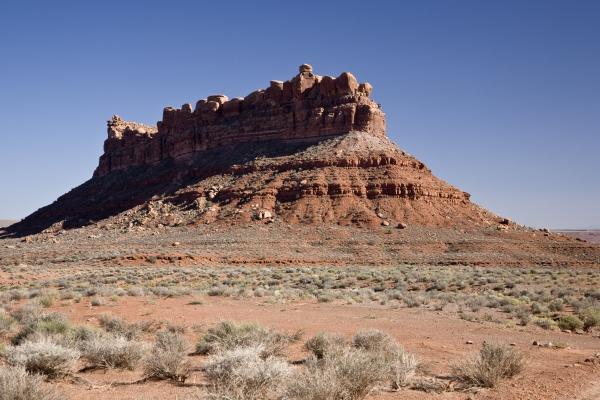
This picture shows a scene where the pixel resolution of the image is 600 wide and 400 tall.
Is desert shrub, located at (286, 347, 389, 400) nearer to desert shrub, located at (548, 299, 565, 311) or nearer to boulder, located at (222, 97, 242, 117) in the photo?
desert shrub, located at (548, 299, 565, 311)

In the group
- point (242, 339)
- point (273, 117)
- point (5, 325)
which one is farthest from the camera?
point (273, 117)

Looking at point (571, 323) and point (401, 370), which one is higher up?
point (401, 370)

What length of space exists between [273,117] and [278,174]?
43.3 ft

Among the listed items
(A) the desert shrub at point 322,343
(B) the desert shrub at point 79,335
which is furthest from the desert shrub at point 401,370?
(B) the desert shrub at point 79,335

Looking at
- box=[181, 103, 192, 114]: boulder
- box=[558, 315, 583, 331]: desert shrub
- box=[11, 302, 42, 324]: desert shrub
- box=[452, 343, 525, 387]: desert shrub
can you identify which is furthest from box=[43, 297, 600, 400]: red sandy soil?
box=[181, 103, 192, 114]: boulder

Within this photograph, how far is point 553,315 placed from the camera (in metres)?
16.0

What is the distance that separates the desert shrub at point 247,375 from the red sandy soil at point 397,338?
531mm

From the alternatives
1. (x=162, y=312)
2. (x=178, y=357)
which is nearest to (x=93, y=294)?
(x=162, y=312)

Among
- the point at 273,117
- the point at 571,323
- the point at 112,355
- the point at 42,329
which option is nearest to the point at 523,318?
the point at 571,323

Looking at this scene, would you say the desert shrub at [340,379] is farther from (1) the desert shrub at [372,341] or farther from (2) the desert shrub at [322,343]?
(2) the desert shrub at [322,343]

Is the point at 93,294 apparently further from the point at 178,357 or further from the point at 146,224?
the point at 146,224

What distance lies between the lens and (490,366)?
24.4ft

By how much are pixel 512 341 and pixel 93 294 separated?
1565cm

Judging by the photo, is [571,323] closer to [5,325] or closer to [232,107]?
[5,325]
